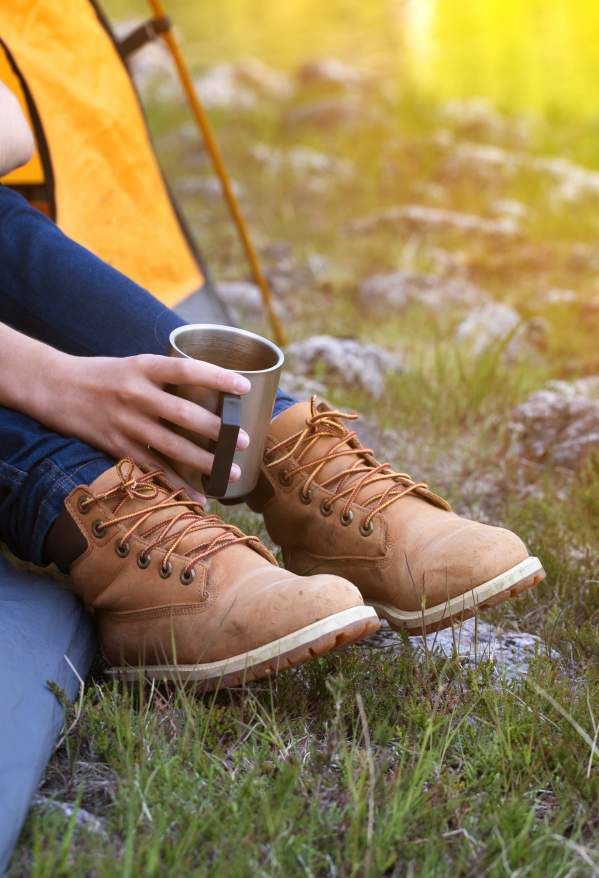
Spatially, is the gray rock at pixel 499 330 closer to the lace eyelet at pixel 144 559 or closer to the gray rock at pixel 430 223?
the gray rock at pixel 430 223

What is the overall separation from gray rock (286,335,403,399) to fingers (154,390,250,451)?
134 centimetres

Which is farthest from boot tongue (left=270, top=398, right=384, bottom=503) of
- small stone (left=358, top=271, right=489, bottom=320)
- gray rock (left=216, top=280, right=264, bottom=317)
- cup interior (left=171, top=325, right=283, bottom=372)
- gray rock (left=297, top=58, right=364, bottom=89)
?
gray rock (left=297, top=58, right=364, bottom=89)

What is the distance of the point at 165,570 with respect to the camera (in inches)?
53.7

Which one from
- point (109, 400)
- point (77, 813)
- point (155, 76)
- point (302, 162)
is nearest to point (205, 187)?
point (302, 162)

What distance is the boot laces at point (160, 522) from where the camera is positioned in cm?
137

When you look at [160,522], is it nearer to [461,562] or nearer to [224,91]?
[461,562]

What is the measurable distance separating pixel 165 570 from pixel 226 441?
201 millimetres

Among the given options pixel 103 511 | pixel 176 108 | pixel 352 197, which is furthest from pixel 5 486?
pixel 176 108

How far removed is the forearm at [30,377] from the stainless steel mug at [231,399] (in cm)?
17

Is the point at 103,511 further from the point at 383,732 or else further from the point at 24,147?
the point at 24,147

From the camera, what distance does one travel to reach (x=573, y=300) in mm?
3607

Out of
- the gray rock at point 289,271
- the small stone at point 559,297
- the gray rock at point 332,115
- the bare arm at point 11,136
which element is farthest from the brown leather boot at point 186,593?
the gray rock at point 332,115

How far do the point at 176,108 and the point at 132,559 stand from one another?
16.5ft

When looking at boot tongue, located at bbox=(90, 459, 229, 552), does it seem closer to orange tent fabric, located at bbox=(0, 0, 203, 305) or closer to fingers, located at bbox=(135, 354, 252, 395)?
fingers, located at bbox=(135, 354, 252, 395)
